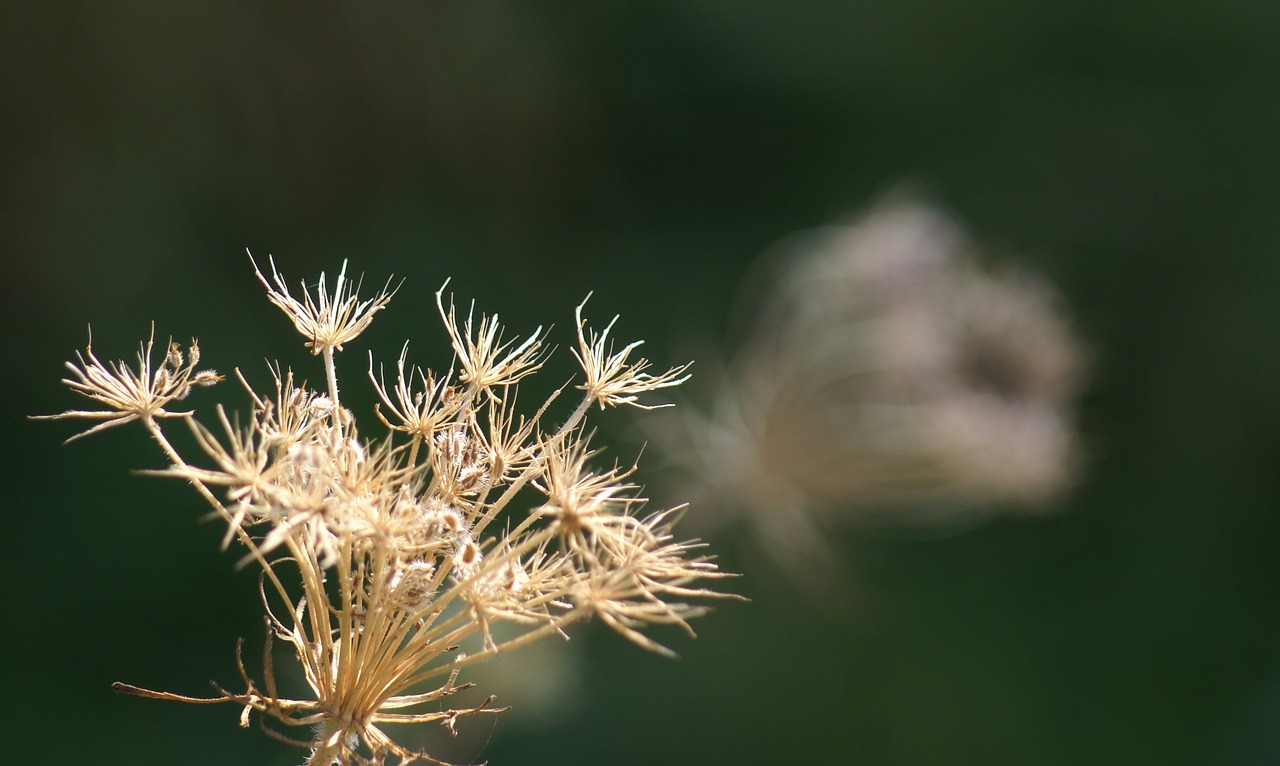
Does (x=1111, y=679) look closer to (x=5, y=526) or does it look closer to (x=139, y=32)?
(x=5, y=526)

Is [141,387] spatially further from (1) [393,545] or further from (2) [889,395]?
(2) [889,395]

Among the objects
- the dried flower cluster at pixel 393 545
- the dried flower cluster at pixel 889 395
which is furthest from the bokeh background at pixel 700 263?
the dried flower cluster at pixel 393 545

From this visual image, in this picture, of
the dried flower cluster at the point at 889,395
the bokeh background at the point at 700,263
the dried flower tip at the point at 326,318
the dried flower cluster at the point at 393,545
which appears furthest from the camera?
the bokeh background at the point at 700,263

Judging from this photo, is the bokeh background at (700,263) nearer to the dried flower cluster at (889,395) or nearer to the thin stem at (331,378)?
the dried flower cluster at (889,395)

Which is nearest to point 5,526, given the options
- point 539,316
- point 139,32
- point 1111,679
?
point 139,32

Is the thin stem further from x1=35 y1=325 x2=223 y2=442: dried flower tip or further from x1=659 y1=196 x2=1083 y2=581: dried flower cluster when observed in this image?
x1=659 y1=196 x2=1083 y2=581: dried flower cluster

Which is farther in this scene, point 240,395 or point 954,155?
point 954,155
